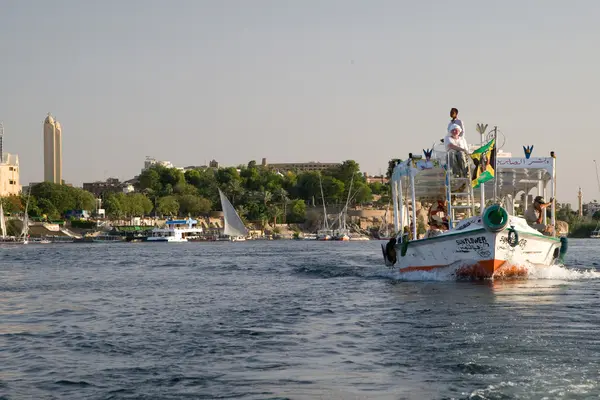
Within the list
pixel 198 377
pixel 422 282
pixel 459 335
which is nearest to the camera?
pixel 198 377

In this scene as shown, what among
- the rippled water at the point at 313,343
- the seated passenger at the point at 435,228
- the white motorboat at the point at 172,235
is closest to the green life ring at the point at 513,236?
the rippled water at the point at 313,343

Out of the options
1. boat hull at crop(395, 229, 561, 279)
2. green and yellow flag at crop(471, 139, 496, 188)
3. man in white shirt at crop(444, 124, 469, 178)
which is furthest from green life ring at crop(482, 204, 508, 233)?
man in white shirt at crop(444, 124, 469, 178)

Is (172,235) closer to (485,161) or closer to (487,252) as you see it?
(485,161)

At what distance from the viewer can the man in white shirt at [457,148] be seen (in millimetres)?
34125

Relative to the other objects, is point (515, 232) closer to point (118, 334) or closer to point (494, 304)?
point (494, 304)

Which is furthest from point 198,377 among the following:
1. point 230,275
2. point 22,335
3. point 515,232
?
point 230,275

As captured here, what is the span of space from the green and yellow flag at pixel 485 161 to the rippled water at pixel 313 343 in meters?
3.68

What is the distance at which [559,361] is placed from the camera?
648 inches

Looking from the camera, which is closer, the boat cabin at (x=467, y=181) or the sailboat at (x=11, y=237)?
the boat cabin at (x=467, y=181)

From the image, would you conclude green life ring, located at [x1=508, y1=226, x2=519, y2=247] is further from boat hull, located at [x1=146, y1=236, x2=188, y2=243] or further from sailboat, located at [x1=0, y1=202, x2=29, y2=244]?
boat hull, located at [x1=146, y1=236, x2=188, y2=243]

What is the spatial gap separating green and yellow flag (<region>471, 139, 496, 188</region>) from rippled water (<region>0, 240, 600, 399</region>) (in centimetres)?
368

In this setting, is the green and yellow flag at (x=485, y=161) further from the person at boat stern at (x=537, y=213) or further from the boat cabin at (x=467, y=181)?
the person at boat stern at (x=537, y=213)

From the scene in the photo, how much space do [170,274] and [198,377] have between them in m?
34.3

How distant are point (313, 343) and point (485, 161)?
15.7 metres
